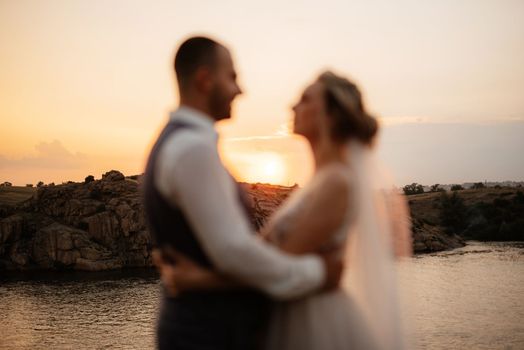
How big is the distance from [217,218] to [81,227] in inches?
3261

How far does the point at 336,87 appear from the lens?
3082mm

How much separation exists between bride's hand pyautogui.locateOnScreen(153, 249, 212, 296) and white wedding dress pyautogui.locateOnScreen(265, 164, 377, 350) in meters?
0.60

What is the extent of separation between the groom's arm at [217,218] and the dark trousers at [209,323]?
21cm

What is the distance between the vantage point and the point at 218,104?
2.85 m

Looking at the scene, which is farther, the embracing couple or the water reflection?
the water reflection

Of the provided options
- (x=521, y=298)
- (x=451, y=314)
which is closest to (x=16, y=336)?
(x=451, y=314)

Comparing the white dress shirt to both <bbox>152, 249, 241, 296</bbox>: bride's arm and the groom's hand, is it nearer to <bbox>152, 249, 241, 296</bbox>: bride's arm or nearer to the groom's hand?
<bbox>152, 249, 241, 296</bbox>: bride's arm

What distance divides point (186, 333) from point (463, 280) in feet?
218

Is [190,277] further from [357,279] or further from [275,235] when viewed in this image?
[357,279]

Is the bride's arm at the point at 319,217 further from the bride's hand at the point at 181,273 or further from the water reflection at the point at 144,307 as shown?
the water reflection at the point at 144,307

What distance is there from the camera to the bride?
2.88 m

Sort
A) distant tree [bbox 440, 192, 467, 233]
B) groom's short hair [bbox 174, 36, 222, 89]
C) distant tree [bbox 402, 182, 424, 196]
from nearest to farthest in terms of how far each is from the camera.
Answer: groom's short hair [bbox 174, 36, 222, 89], distant tree [bbox 440, 192, 467, 233], distant tree [bbox 402, 182, 424, 196]

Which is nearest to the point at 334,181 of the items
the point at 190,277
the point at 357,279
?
the point at 357,279

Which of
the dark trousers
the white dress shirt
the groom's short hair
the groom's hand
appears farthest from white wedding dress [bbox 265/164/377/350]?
the groom's short hair
